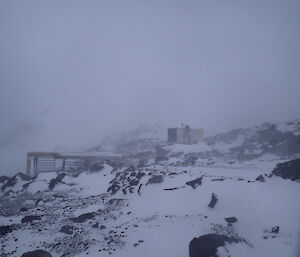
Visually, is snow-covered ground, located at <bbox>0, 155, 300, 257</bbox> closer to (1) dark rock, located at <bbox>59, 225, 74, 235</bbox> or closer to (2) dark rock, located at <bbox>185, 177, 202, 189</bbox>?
(1) dark rock, located at <bbox>59, 225, 74, 235</bbox>

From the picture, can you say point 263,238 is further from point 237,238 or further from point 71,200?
point 71,200

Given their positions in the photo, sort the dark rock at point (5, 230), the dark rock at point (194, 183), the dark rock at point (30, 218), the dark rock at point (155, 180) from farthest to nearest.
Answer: the dark rock at point (155, 180) → the dark rock at point (194, 183) → the dark rock at point (30, 218) → the dark rock at point (5, 230)

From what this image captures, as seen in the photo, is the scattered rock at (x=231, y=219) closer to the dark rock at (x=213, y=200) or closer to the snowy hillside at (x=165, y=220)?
the snowy hillside at (x=165, y=220)

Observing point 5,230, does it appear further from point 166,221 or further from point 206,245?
point 206,245

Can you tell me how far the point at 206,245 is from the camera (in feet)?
31.0

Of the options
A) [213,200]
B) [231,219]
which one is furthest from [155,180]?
[231,219]

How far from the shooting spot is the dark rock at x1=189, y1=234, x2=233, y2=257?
924cm

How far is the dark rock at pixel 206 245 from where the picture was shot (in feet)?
30.3

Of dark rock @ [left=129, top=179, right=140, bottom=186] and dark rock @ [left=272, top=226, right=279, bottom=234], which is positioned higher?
dark rock @ [left=129, top=179, right=140, bottom=186]

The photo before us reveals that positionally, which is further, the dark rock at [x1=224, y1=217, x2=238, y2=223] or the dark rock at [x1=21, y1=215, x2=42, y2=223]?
the dark rock at [x1=21, y1=215, x2=42, y2=223]

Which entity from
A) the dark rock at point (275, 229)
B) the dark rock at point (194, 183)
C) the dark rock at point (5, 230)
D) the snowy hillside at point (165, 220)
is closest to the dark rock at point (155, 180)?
the snowy hillside at point (165, 220)

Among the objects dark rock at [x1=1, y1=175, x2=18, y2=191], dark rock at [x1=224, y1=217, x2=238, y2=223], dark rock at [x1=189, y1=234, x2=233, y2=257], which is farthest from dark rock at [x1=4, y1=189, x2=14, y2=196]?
dark rock at [x1=189, y1=234, x2=233, y2=257]

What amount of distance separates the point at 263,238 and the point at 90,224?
8325 mm

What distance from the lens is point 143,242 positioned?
1129 centimetres
